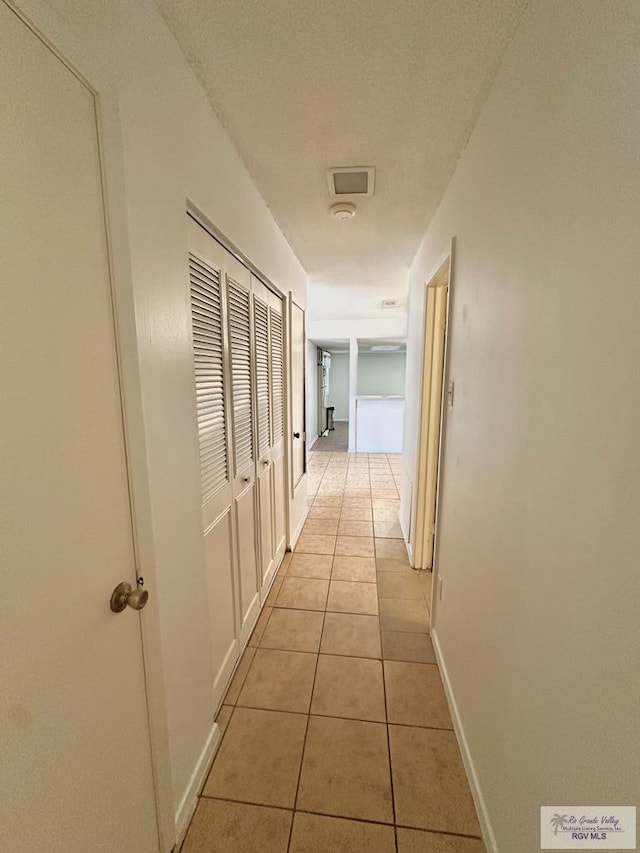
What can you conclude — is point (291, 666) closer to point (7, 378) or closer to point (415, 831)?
point (415, 831)

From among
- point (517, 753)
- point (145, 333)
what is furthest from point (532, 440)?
point (145, 333)

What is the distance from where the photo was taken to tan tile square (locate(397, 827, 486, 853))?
111cm

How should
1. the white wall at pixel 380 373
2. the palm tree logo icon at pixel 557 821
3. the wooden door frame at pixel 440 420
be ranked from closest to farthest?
the palm tree logo icon at pixel 557 821 < the wooden door frame at pixel 440 420 < the white wall at pixel 380 373

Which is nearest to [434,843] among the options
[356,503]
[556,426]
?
[556,426]

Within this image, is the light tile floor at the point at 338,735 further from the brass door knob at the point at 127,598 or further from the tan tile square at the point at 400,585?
the brass door knob at the point at 127,598

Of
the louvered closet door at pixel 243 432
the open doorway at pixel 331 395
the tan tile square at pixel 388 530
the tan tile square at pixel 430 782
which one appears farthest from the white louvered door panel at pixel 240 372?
the open doorway at pixel 331 395

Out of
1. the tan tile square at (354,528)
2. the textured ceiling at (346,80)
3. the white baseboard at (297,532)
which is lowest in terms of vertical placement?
the tan tile square at (354,528)

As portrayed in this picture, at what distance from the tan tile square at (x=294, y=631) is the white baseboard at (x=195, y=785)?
563mm

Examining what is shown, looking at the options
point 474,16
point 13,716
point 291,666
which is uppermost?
point 474,16

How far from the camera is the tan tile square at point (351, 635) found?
6.33 feet

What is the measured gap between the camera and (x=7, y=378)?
57 centimetres

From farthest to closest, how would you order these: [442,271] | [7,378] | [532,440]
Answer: [442,271], [532,440], [7,378]

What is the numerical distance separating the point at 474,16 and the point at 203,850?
2576 millimetres

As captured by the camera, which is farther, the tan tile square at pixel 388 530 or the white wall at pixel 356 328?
the white wall at pixel 356 328
